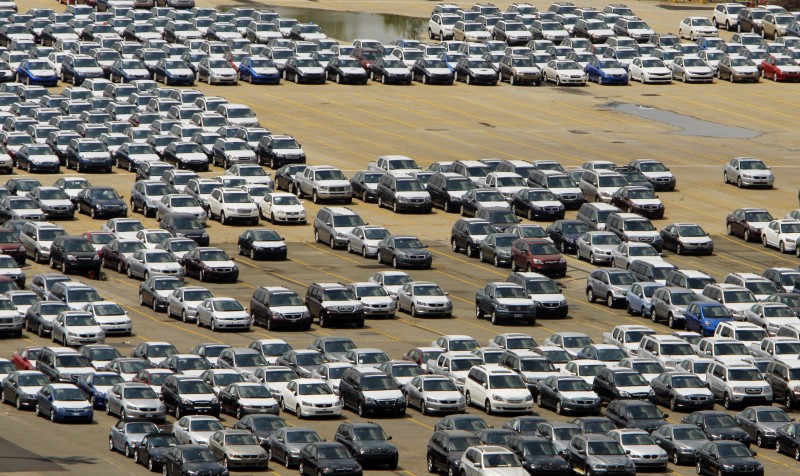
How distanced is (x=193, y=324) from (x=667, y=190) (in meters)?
29.2

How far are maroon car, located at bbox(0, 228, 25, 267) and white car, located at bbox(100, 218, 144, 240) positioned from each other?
12.9 ft

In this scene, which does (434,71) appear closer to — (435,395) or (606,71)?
(606,71)

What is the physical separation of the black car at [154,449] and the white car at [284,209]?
3226 centimetres

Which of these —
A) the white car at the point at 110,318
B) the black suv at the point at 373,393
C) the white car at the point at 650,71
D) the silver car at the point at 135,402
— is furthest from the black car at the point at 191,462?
the white car at the point at 650,71

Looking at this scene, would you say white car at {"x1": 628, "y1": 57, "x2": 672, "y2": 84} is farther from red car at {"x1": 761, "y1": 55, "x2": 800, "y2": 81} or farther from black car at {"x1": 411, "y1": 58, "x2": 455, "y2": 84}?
black car at {"x1": 411, "y1": 58, "x2": 455, "y2": 84}

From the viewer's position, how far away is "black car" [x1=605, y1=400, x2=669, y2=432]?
57125 mm

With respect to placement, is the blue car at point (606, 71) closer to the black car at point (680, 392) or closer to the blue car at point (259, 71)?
the blue car at point (259, 71)

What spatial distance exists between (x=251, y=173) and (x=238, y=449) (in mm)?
37844

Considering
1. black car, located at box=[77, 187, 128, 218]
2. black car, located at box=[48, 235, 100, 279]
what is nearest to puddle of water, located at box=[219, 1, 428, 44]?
black car, located at box=[77, 187, 128, 218]

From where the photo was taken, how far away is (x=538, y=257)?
254 feet

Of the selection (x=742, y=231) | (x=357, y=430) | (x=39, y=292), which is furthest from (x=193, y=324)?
(x=742, y=231)

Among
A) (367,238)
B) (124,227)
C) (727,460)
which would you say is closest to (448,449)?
(727,460)

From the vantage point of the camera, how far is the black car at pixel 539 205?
8594cm

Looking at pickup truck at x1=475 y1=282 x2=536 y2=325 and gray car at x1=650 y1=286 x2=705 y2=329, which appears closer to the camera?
pickup truck at x1=475 y1=282 x2=536 y2=325
